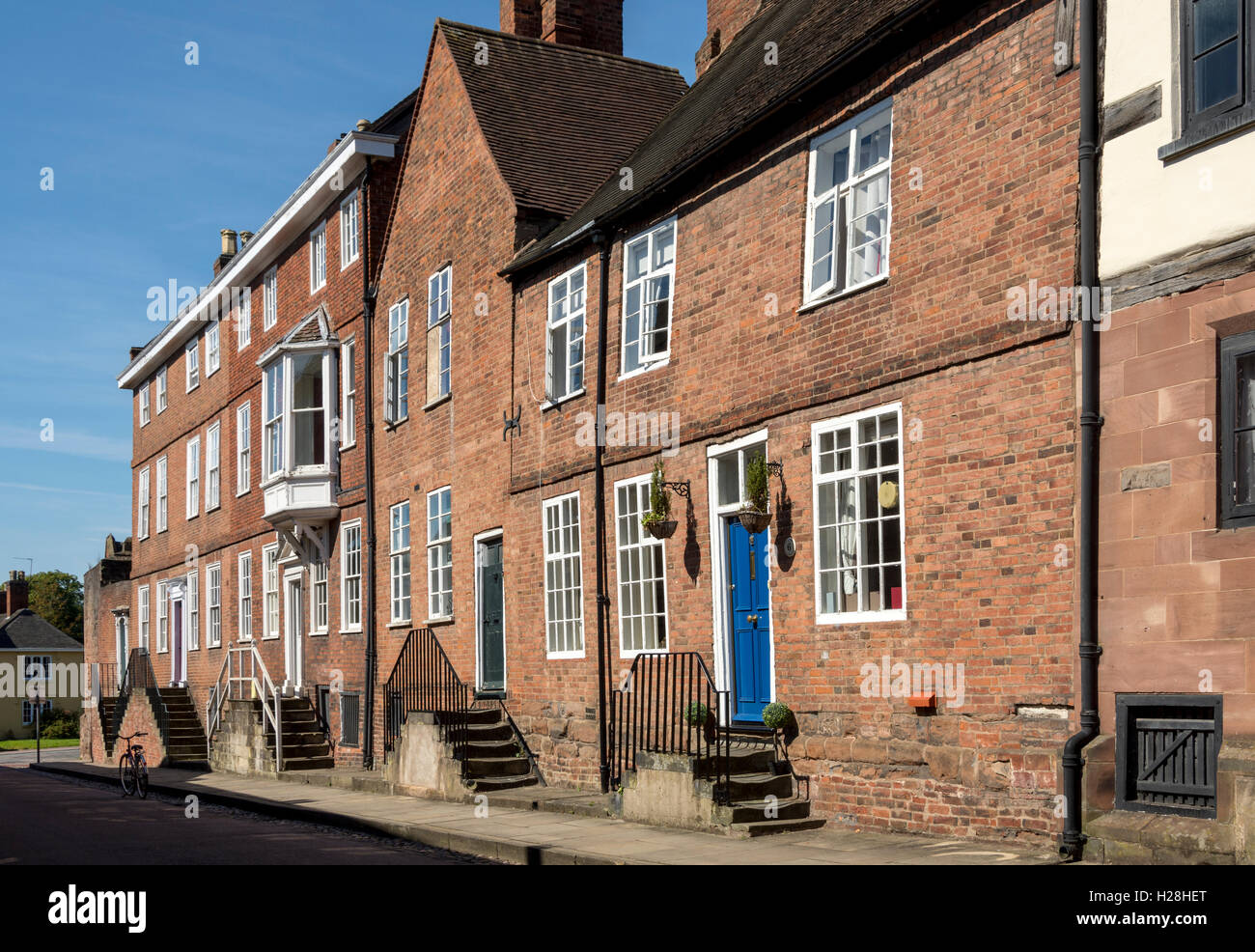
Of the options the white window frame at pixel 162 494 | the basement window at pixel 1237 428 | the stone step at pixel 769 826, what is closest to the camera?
the basement window at pixel 1237 428

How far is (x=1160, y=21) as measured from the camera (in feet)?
31.2

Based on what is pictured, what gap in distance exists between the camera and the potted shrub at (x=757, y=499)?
13078mm

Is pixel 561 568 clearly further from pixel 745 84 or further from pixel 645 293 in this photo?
pixel 745 84

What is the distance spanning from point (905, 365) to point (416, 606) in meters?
11.7

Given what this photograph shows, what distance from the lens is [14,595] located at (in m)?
84.2

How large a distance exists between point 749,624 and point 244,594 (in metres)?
18.8

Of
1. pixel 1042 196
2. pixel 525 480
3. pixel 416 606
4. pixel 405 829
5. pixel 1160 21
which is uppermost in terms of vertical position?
pixel 1160 21

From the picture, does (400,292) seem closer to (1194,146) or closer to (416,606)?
(416,606)

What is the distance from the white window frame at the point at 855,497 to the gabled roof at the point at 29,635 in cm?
7116

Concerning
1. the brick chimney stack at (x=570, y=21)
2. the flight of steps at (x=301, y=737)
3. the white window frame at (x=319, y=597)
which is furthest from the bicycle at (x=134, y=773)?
the brick chimney stack at (x=570, y=21)

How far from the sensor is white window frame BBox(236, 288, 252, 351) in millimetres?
30297

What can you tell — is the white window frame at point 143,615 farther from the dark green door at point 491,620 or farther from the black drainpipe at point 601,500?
the black drainpipe at point 601,500
